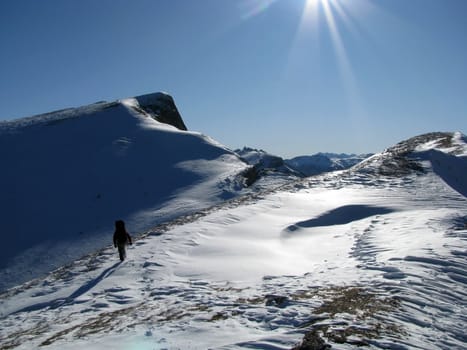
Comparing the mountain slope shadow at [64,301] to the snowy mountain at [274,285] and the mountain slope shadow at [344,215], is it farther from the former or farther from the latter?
the mountain slope shadow at [344,215]

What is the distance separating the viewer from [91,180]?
1273 inches

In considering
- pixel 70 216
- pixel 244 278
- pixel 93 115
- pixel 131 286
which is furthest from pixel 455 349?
pixel 93 115

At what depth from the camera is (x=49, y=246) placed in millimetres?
23719

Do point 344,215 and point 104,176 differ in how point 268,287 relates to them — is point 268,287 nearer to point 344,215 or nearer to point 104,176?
point 344,215

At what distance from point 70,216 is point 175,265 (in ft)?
61.1

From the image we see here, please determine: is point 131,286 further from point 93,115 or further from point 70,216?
point 93,115

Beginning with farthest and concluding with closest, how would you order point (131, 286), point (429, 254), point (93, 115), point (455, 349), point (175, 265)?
point (93, 115) < point (175, 265) < point (131, 286) < point (429, 254) < point (455, 349)

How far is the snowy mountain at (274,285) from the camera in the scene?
19.6 feet

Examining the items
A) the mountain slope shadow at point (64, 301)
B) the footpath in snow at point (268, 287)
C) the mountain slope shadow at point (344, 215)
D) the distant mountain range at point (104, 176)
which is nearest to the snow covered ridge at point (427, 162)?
the distant mountain range at point (104, 176)

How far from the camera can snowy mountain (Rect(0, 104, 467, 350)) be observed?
235 inches

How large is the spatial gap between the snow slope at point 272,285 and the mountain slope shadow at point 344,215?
50mm

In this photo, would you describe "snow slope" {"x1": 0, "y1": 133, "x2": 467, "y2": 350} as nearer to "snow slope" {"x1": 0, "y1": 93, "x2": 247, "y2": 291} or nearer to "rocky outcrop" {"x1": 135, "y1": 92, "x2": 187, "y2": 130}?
"snow slope" {"x1": 0, "y1": 93, "x2": 247, "y2": 291}

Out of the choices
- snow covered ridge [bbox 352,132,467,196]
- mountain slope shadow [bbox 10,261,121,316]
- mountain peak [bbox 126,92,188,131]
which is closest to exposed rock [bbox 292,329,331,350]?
mountain slope shadow [bbox 10,261,121,316]

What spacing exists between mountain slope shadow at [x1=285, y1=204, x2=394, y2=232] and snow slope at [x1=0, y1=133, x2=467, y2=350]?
0.05 meters
